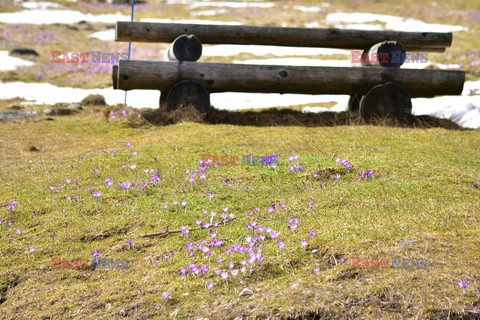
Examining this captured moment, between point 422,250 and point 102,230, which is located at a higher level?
point 422,250

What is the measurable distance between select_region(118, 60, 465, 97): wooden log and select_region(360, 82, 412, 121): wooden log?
0.28 metres

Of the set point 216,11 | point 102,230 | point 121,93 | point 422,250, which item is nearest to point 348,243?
point 422,250

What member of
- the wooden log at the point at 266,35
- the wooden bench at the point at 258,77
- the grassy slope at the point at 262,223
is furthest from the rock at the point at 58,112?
the grassy slope at the point at 262,223

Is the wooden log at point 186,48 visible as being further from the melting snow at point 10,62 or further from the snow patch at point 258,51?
the snow patch at point 258,51

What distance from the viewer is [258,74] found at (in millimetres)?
16219

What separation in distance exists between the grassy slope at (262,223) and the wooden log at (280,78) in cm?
293

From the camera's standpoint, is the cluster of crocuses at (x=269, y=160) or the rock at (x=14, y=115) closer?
the cluster of crocuses at (x=269, y=160)

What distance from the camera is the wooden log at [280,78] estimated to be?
52.7ft

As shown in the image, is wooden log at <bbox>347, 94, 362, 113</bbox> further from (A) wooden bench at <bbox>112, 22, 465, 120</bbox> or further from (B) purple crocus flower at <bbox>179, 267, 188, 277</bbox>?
(B) purple crocus flower at <bbox>179, 267, 188, 277</bbox>

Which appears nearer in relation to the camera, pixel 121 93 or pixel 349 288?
pixel 349 288

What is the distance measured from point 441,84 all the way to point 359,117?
9.15ft

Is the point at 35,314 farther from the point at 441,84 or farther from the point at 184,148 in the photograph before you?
the point at 441,84

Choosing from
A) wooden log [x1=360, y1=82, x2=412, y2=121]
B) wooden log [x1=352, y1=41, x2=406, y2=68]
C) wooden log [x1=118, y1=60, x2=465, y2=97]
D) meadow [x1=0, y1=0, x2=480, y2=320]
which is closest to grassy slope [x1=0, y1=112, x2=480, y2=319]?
meadow [x1=0, y1=0, x2=480, y2=320]

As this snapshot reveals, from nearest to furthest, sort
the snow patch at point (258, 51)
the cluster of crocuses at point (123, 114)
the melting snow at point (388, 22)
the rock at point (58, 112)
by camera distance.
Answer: the cluster of crocuses at point (123, 114) < the rock at point (58, 112) < the snow patch at point (258, 51) < the melting snow at point (388, 22)
